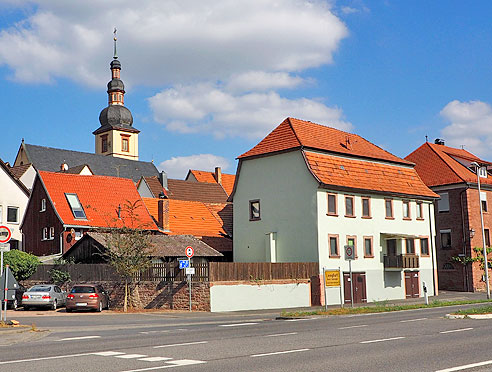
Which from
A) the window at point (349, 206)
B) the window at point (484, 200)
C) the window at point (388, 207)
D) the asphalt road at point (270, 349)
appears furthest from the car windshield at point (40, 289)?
the window at point (484, 200)

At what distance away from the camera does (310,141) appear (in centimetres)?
4466

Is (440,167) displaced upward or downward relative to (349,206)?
upward

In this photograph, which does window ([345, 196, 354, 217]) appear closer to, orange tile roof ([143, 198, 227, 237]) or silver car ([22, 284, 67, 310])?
orange tile roof ([143, 198, 227, 237])

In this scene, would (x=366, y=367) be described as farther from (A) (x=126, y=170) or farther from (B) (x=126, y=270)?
(A) (x=126, y=170)

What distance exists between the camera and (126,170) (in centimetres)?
11000

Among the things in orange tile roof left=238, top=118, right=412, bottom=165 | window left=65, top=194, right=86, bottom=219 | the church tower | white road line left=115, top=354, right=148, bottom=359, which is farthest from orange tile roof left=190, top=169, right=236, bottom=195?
white road line left=115, top=354, right=148, bottom=359

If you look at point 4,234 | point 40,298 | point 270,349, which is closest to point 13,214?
point 40,298

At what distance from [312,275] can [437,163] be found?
24.4m

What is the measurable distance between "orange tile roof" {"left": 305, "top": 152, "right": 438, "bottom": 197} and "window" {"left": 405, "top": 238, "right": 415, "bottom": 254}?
11.1ft

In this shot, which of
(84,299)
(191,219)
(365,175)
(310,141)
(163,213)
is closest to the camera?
(84,299)

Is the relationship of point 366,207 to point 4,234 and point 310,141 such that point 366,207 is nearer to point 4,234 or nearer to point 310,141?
point 310,141

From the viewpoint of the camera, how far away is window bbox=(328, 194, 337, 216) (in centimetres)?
4259

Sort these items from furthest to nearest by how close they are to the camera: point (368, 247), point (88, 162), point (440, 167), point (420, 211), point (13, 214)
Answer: point (88, 162)
point (13, 214)
point (440, 167)
point (420, 211)
point (368, 247)

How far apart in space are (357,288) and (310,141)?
10174mm
